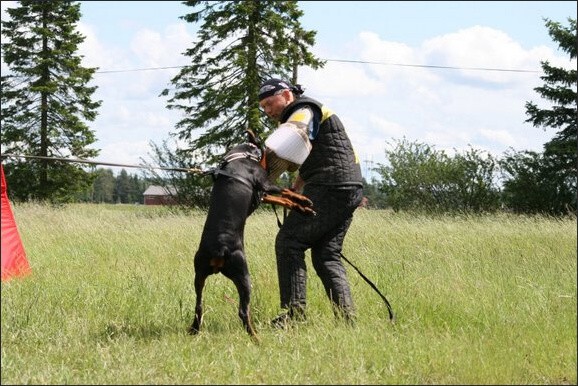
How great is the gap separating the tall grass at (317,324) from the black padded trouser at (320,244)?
22cm

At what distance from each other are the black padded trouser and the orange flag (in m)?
1.83

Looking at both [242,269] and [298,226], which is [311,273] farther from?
[242,269]

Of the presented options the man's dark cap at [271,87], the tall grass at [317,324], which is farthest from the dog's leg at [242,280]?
the man's dark cap at [271,87]

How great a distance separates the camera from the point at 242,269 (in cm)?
448

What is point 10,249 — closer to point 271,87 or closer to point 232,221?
point 232,221

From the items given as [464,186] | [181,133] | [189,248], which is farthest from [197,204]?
[189,248]

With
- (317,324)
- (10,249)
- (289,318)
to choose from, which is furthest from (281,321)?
(10,249)

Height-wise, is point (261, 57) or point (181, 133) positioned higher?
point (261, 57)

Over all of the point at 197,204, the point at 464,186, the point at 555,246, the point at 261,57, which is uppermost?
the point at 261,57

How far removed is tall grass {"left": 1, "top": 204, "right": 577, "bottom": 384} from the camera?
386 centimetres

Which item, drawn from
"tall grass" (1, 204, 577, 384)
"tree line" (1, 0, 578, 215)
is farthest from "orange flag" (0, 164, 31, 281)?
"tree line" (1, 0, 578, 215)

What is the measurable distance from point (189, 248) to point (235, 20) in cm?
1558

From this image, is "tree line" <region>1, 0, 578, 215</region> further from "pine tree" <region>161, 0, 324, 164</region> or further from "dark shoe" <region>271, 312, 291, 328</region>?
"dark shoe" <region>271, 312, 291, 328</region>

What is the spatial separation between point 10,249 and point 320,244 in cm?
214
